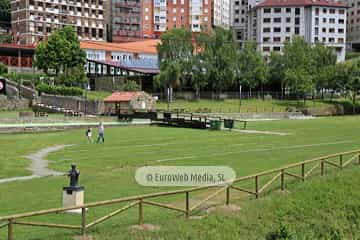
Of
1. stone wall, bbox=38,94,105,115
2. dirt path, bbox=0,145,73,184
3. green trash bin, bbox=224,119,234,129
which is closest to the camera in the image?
dirt path, bbox=0,145,73,184

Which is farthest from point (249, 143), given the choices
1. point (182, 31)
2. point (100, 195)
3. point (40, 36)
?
point (40, 36)

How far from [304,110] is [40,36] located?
84951mm

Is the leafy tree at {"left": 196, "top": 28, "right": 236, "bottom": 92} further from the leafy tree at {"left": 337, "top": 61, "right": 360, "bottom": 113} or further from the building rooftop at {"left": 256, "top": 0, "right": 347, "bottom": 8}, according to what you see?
the building rooftop at {"left": 256, "top": 0, "right": 347, "bottom": 8}

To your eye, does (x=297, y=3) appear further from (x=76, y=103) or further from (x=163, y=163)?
(x=163, y=163)

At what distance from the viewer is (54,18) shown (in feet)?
551

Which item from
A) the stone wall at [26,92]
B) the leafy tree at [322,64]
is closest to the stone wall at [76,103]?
the stone wall at [26,92]

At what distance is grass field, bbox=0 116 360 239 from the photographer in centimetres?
2088

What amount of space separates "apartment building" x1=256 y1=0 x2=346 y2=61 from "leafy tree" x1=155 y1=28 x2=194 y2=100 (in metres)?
72.0

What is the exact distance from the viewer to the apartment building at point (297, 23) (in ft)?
612

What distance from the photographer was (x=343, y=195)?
97.2 feet

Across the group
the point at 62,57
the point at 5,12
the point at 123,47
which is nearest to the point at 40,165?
the point at 62,57

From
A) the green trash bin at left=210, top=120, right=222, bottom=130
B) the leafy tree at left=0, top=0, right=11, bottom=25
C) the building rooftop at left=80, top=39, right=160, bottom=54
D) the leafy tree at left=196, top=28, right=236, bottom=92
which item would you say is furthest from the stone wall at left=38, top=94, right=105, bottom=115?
the leafy tree at left=0, top=0, right=11, bottom=25

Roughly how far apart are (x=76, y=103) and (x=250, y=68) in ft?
160

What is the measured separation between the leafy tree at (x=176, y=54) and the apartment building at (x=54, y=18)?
57.0m
